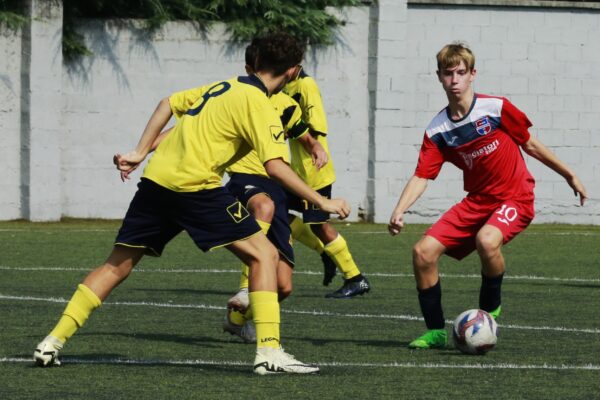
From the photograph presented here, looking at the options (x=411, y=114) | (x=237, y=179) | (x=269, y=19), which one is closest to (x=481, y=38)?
(x=411, y=114)

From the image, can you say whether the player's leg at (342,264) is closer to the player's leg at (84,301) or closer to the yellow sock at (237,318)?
the yellow sock at (237,318)

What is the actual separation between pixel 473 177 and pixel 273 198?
4.43 feet

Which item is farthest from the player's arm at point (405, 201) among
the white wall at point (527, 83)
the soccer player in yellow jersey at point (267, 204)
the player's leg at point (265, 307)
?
the white wall at point (527, 83)

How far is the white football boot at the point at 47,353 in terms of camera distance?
689 cm

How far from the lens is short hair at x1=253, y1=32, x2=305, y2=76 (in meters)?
7.03

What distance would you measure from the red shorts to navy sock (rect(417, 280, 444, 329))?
0.89 ft

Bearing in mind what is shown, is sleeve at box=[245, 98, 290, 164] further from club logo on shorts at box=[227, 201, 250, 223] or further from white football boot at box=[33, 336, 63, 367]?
white football boot at box=[33, 336, 63, 367]

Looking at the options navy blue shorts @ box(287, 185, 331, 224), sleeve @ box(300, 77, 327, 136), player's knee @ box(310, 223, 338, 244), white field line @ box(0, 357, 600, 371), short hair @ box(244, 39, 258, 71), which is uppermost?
short hair @ box(244, 39, 258, 71)

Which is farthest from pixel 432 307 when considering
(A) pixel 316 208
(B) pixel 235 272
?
(B) pixel 235 272

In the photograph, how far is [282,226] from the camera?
8.83 meters

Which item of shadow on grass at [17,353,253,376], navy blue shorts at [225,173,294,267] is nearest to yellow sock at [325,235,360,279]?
navy blue shorts at [225,173,294,267]

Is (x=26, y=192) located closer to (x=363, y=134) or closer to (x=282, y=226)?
(x=363, y=134)

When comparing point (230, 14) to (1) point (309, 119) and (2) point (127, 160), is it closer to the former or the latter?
Result: (1) point (309, 119)

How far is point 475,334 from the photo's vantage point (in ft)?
24.8
